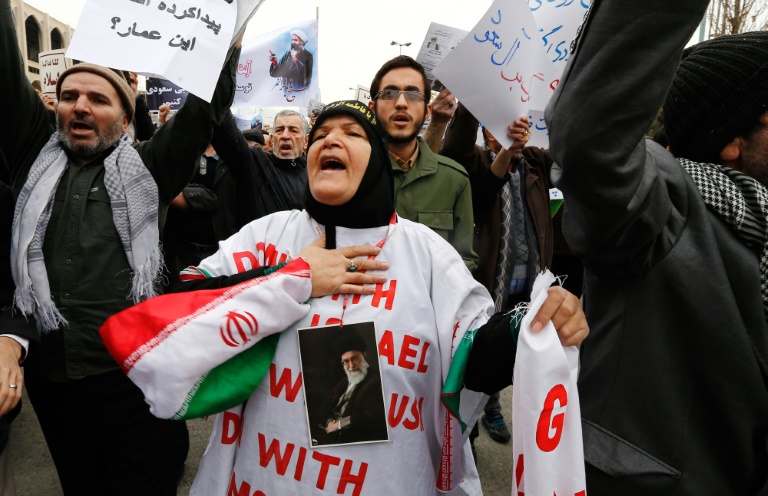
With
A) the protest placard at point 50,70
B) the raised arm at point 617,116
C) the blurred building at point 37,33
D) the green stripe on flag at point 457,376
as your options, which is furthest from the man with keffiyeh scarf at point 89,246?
the blurred building at point 37,33

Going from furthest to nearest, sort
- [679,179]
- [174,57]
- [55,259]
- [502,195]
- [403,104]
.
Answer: [502,195] → [403,104] → [55,259] → [174,57] → [679,179]

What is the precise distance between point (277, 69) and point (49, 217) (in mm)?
2924

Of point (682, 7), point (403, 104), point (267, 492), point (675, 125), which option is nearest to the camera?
point (682, 7)

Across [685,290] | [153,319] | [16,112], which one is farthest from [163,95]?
[685,290]

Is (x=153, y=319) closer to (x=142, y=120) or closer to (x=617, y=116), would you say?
(x=617, y=116)

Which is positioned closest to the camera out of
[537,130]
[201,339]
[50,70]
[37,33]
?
[201,339]

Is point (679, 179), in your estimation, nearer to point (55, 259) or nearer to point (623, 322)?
point (623, 322)

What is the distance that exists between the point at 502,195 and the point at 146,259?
6.36 feet

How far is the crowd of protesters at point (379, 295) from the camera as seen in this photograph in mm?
958

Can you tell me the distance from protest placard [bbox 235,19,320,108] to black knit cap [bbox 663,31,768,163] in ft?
11.9

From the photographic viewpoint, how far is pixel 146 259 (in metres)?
1.93

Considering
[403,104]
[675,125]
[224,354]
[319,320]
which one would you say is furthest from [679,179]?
[403,104]

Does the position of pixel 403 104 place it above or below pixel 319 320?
above

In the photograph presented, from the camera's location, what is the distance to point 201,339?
1.16m
